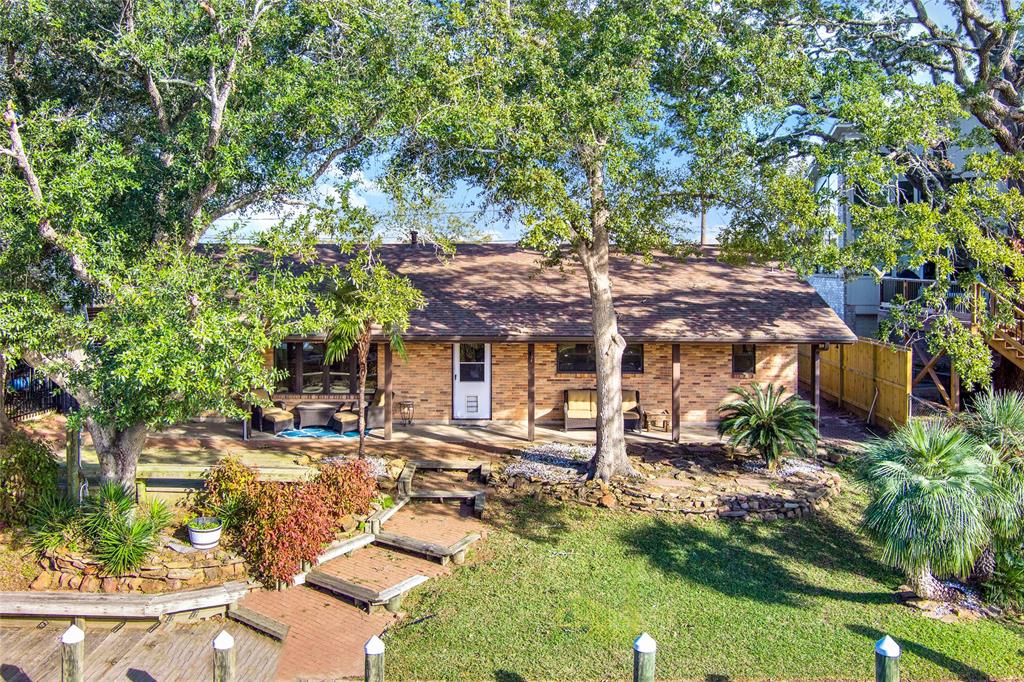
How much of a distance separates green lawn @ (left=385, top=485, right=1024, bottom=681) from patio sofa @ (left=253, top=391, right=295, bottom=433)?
6.73 meters


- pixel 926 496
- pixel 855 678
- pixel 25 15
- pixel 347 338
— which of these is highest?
pixel 25 15

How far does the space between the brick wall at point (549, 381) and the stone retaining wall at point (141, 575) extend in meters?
8.39

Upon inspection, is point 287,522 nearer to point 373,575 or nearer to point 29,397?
point 373,575

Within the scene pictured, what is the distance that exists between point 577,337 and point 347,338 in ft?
17.1

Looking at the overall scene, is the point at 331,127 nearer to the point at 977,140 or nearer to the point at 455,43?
the point at 455,43

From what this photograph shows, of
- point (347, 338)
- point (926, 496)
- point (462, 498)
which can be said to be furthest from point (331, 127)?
point (926, 496)

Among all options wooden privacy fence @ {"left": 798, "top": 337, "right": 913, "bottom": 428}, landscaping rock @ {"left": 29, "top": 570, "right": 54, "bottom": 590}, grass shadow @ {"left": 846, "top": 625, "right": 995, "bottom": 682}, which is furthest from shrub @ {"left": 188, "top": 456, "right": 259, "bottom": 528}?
wooden privacy fence @ {"left": 798, "top": 337, "right": 913, "bottom": 428}

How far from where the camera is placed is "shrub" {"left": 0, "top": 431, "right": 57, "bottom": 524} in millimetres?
9594

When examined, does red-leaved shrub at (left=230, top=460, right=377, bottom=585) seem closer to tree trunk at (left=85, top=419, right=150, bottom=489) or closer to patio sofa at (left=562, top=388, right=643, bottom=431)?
tree trunk at (left=85, top=419, right=150, bottom=489)

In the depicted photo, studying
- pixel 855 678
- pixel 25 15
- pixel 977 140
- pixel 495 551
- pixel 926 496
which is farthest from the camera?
pixel 977 140

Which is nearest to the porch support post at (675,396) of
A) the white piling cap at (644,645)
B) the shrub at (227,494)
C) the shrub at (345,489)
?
the shrub at (345,489)

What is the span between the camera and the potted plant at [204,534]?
887 centimetres

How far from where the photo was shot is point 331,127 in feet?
36.0

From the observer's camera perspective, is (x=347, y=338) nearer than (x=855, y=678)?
No
